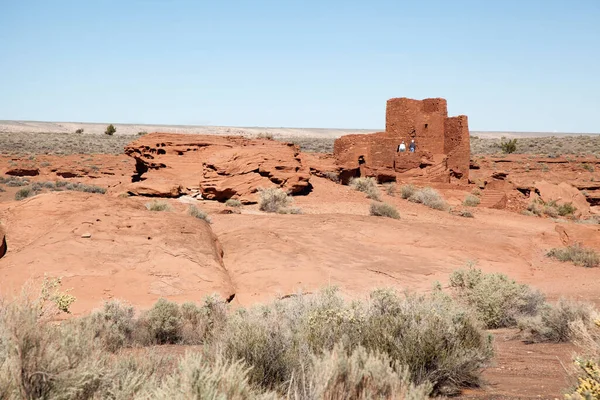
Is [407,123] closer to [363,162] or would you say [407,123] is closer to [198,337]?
[363,162]

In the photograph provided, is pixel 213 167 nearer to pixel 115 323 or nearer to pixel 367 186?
pixel 367 186

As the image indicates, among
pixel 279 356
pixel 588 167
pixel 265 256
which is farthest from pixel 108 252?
pixel 588 167

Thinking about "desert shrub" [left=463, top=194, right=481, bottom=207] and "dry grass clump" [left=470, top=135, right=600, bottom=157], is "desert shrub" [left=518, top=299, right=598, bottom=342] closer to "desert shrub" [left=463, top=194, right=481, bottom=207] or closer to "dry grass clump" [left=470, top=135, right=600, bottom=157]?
"desert shrub" [left=463, top=194, right=481, bottom=207]

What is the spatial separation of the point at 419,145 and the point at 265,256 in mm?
16859

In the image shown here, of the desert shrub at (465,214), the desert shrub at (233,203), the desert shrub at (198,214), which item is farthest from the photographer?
the desert shrub at (465,214)

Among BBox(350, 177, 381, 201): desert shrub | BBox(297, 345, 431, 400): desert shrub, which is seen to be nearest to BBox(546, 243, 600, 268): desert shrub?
BBox(350, 177, 381, 201): desert shrub

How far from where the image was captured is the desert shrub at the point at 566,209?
84.8 ft

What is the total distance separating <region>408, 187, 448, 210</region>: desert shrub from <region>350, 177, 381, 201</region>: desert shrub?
1623 millimetres

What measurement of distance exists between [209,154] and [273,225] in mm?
7659

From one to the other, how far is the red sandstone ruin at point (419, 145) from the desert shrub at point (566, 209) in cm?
447

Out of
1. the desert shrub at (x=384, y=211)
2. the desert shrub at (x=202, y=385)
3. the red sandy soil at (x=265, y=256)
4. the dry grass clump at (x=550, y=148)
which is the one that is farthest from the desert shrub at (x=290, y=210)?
the dry grass clump at (x=550, y=148)

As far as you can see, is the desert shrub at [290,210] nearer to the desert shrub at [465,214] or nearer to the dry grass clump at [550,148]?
the desert shrub at [465,214]

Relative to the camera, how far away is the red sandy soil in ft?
30.1

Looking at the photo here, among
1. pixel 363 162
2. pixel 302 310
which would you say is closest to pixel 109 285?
pixel 302 310
